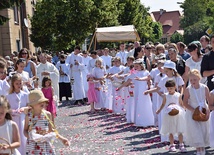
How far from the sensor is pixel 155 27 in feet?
416

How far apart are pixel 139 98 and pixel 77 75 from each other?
743 centimetres

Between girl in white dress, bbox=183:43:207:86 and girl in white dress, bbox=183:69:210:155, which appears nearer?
girl in white dress, bbox=183:69:210:155

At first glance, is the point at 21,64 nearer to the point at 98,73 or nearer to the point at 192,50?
the point at 192,50

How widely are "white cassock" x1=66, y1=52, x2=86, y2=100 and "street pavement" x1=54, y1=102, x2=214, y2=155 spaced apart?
3.39 m

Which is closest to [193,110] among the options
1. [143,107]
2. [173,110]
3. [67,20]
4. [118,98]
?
[173,110]

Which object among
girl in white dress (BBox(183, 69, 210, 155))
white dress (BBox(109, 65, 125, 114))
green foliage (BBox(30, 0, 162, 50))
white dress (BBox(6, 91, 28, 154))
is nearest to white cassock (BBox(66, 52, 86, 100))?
white dress (BBox(109, 65, 125, 114))

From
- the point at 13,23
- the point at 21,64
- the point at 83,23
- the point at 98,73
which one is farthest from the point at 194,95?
the point at 13,23

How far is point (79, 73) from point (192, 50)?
10.1 m

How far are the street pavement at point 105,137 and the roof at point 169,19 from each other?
150316 mm

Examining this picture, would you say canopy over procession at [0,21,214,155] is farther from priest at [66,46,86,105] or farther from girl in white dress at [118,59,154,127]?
priest at [66,46,86,105]

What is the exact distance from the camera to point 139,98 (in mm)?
12125

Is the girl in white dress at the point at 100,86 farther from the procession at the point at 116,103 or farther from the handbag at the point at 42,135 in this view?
the handbag at the point at 42,135

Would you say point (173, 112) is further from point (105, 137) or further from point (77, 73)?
point (77, 73)

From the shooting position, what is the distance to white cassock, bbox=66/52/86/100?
1889 cm
